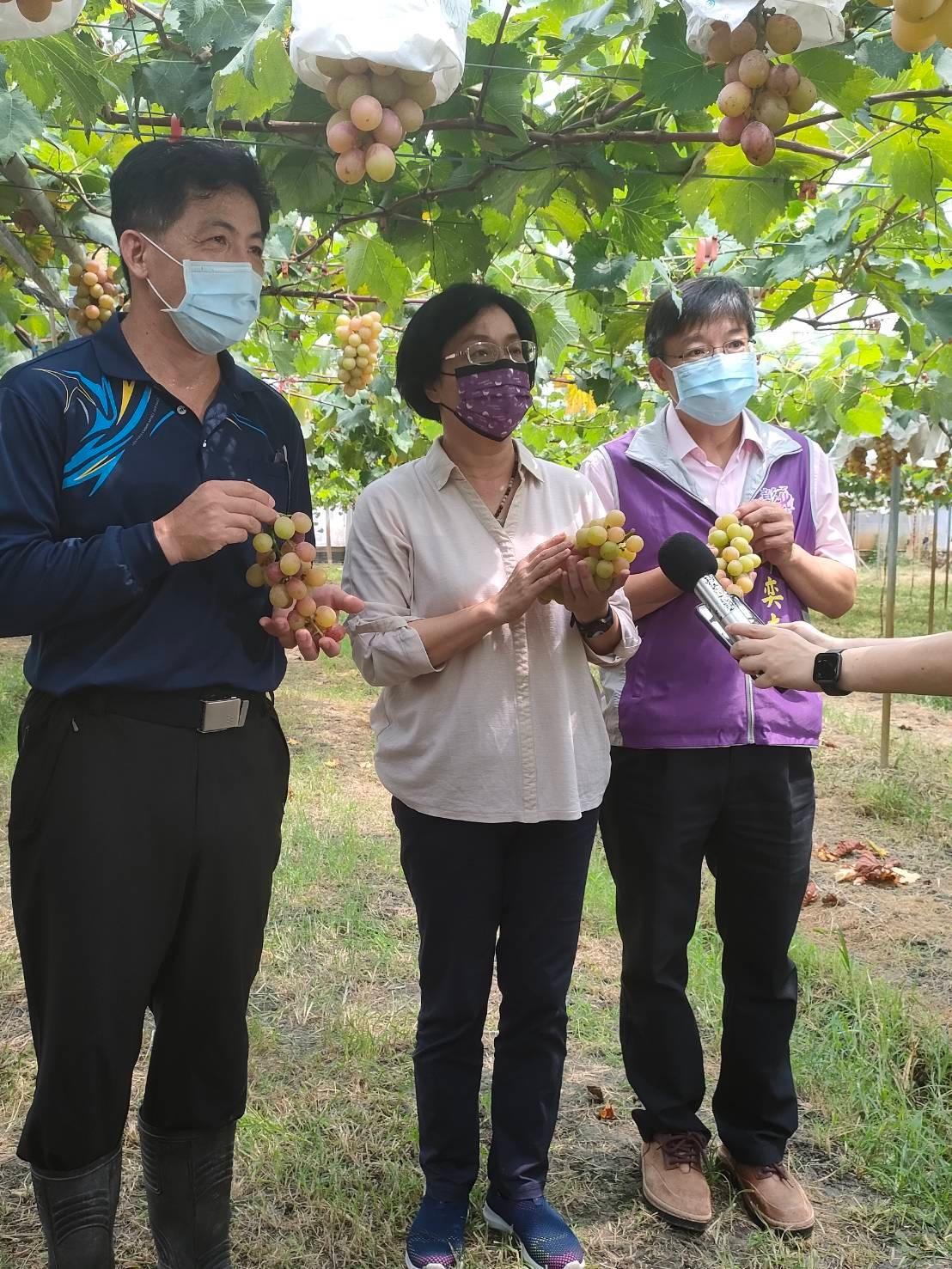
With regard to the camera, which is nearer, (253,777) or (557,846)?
(253,777)

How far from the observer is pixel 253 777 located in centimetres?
193

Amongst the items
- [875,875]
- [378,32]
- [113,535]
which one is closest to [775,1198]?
[113,535]

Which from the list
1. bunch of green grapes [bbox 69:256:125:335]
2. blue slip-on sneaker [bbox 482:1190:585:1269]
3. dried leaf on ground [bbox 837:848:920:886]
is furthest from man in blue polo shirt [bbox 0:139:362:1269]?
dried leaf on ground [bbox 837:848:920:886]

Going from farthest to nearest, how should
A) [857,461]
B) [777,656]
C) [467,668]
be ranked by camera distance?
[857,461], [467,668], [777,656]

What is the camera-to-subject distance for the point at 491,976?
2.29 m

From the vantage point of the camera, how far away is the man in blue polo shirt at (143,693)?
1.73 m

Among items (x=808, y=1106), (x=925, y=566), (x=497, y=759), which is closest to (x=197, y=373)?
(x=497, y=759)

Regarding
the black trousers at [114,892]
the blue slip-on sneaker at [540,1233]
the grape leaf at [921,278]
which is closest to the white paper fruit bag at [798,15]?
the black trousers at [114,892]

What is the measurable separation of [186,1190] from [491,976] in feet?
2.33

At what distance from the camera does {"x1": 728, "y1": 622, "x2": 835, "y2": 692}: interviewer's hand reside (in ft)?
6.15

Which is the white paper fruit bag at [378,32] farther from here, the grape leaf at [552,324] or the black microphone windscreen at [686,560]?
the grape leaf at [552,324]

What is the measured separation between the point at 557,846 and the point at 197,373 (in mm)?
1181

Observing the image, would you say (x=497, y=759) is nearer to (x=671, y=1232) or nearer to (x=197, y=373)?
(x=197, y=373)

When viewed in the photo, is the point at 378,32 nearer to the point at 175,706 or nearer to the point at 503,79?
the point at 503,79
